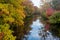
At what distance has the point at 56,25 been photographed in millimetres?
28156

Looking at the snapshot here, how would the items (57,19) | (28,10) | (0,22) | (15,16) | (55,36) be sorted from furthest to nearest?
(28,10) → (57,19) → (55,36) → (15,16) → (0,22)

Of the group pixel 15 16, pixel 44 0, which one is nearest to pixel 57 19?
pixel 15 16

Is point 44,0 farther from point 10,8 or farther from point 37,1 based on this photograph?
point 10,8

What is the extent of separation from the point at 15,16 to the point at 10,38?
5.93 meters

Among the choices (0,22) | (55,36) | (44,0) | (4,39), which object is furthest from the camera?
(44,0)

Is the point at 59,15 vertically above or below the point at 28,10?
above

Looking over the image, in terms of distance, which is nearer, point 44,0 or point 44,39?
point 44,39

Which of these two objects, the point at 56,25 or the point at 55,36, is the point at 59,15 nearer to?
the point at 56,25

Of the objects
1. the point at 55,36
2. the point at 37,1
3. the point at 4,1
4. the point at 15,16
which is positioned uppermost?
the point at 4,1

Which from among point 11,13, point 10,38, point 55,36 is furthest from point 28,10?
point 10,38

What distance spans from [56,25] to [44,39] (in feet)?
25.7

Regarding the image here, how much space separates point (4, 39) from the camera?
1342cm

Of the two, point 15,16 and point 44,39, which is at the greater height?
point 15,16

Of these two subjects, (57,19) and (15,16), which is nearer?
(15,16)
